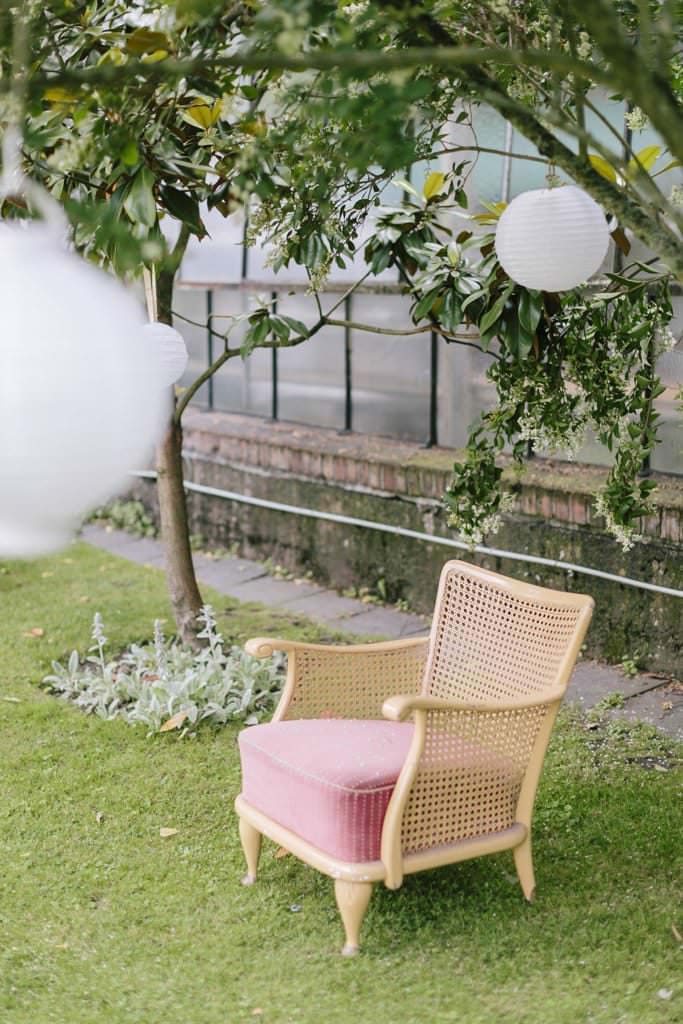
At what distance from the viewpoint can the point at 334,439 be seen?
6.58 meters

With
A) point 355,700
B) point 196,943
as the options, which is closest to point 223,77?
point 355,700

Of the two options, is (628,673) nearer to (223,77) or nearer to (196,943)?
(196,943)

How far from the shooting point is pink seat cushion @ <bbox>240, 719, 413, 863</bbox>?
3062 mm

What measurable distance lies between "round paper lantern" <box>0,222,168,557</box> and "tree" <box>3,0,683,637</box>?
0.18m

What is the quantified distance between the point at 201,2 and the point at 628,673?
3.69 m

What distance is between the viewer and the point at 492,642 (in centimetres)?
361

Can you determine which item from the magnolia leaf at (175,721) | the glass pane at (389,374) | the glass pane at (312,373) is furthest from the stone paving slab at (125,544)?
the magnolia leaf at (175,721)

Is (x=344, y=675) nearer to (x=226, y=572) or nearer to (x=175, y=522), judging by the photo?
(x=175, y=522)

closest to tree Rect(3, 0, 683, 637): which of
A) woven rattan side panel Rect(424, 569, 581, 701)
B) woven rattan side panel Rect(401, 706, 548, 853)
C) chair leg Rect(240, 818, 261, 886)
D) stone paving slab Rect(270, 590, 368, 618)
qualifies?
woven rattan side panel Rect(424, 569, 581, 701)

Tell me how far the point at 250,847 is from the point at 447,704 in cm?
82

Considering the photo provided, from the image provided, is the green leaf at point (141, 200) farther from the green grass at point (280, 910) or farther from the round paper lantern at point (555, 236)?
the green grass at point (280, 910)

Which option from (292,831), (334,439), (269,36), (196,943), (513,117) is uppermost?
(269,36)

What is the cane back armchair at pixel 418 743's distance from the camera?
10.0 ft

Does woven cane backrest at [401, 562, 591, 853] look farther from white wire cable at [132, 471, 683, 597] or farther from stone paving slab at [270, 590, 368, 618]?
stone paving slab at [270, 590, 368, 618]
